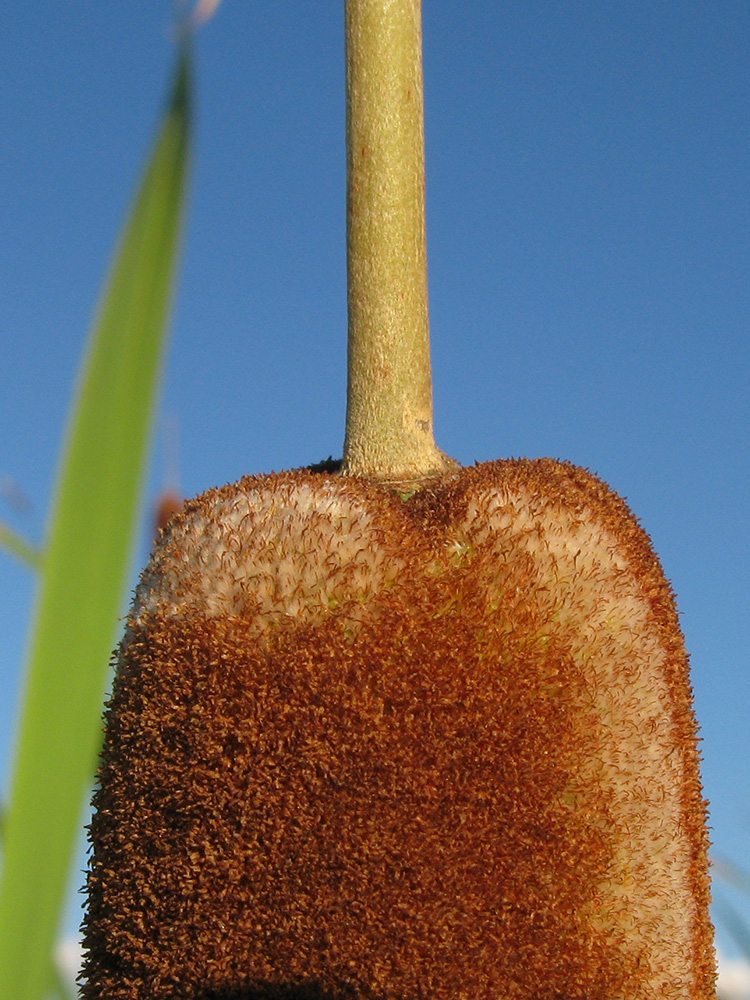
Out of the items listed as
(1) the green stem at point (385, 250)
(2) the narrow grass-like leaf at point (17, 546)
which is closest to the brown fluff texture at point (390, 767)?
(1) the green stem at point (385, 250)

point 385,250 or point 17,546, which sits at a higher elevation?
point 385,250

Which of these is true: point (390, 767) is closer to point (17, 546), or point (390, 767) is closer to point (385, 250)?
point (385, 250)

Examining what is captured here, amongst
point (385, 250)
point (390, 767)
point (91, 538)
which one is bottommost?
→ point (91, 538)

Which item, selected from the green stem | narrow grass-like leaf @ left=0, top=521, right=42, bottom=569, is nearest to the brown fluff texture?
the green stem

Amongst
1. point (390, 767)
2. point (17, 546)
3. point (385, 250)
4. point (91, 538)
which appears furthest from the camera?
point (385, 250)

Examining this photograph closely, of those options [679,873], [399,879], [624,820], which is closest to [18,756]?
[399,879]

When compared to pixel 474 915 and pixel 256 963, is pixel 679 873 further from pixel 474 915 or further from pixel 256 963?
pixel 256 963

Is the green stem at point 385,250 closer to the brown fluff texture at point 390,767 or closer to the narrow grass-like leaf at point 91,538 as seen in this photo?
the brown fluff texture at point 390,767

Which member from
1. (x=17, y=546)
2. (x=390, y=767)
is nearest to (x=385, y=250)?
(x=390, y=767)
